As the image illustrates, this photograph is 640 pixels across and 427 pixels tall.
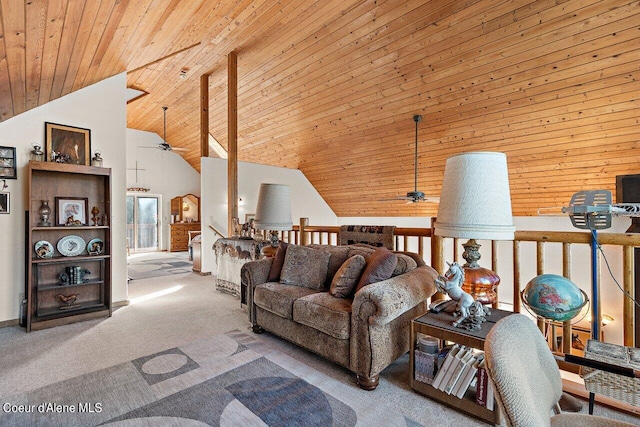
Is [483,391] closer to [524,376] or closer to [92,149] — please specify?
[524,376]

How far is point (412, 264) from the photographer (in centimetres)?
265

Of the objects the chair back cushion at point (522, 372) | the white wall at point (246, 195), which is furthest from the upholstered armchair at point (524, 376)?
the white wall at point (246, 195)

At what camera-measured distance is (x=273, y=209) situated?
145 inches

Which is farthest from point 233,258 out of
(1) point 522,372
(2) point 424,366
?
(1) point 522,372

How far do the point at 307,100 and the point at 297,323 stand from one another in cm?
404

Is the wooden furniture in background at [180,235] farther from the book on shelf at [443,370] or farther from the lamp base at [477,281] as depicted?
the lamp base at [477,281]

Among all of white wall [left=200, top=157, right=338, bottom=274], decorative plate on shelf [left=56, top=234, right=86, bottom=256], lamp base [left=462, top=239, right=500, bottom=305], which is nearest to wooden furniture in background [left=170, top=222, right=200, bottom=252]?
white wall [left=200, top=157, right=338, bottom=274]

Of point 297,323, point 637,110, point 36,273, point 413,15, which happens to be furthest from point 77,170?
point 637,110

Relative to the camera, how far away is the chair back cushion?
2.42 feet

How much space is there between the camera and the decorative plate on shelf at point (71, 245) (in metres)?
3.48

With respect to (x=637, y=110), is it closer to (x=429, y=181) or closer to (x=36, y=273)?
(x=429, y=181)

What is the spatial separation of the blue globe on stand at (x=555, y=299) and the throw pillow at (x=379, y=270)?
939 millimetres

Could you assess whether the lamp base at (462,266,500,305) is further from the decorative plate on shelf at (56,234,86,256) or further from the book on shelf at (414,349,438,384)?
the decorative plate on shelf at (56,234,86,256)

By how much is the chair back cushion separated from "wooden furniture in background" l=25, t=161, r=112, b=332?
13.3 feet
